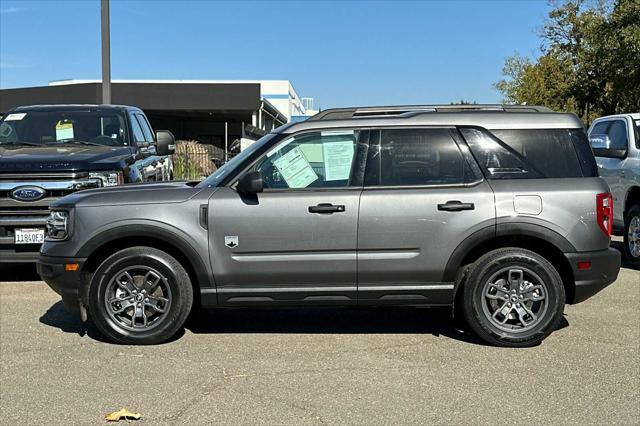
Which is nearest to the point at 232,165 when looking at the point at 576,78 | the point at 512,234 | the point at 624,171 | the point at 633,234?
the point at 512,234

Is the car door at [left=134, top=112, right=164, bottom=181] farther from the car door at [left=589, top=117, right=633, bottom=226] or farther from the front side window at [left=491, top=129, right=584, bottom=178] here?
the car door at [left=589, top=117, right=633, bottom=226]

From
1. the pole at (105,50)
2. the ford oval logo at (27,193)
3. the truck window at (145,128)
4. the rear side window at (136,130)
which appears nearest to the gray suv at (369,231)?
the ford oval logo at (27,193)

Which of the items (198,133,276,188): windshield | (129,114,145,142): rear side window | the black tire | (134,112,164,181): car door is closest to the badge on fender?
(198,133,276,188): windshield

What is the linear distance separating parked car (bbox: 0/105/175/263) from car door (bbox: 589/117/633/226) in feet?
19.8

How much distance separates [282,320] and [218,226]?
56.0 inches

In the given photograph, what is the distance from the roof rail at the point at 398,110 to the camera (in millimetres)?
5676

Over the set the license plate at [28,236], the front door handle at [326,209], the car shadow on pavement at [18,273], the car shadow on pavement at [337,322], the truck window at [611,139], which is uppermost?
the truck window at [611,139]

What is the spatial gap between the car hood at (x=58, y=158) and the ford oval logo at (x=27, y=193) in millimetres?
195

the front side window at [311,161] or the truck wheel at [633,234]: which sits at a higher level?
the front side window at [311,161]

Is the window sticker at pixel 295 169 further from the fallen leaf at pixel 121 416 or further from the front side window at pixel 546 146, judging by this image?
the fallen leaf at pixel 121 416

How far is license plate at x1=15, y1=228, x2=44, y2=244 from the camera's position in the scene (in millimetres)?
7249

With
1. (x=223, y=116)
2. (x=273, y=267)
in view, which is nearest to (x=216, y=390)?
(x=273, y=267)

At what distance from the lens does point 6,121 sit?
913cm

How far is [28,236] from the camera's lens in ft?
23.8
